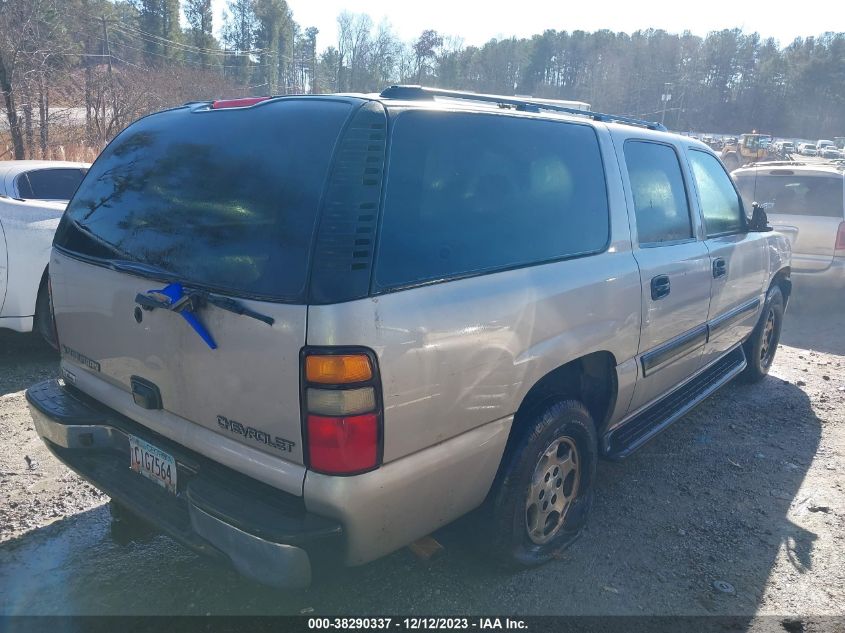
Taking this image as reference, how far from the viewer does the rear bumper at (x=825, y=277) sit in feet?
25.9

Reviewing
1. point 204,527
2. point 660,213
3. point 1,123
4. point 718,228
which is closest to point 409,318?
point 204,527

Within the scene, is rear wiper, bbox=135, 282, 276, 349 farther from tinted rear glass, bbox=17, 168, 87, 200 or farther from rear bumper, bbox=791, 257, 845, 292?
rear bumper, bbox=791, 257, 845, 292

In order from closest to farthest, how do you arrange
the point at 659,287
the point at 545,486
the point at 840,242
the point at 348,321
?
the point at 348,321, the point at 545,486, the point at 659,287, the point at 840,242

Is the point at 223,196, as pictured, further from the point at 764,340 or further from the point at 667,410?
the point at 764,340

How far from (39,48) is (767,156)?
1508 inches

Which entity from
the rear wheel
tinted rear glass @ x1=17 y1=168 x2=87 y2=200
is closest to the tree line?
tinted rear glass @ x1=17 y1=168 x2=87 y2=200

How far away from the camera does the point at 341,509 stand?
1.93m

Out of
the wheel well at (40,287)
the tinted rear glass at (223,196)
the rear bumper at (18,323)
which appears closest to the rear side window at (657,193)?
the tinted rear glass at (223,196)

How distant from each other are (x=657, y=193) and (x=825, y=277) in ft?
19.2

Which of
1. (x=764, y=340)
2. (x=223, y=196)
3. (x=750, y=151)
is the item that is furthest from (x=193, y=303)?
(x=750, y=151)

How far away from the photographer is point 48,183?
5828 millimetres

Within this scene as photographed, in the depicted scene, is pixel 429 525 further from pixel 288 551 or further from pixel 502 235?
pixel 502 235

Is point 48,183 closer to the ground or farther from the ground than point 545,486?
farther from the ground

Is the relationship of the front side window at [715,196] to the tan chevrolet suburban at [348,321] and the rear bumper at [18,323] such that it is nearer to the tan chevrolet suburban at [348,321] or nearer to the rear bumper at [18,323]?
the tan chevrolet suburban at [348,321]
